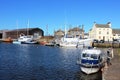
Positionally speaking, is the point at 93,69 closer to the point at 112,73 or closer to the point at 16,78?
the point at 112,73

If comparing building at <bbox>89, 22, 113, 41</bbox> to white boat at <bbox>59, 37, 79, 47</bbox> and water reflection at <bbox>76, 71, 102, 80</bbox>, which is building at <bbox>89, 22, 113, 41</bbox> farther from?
water reflection at <bbox>76, 71, 102, 80</bbox>

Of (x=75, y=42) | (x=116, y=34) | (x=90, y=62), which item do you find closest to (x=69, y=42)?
(x=75, y=42)

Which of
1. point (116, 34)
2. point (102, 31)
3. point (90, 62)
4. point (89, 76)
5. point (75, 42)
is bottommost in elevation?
point (89, 76)

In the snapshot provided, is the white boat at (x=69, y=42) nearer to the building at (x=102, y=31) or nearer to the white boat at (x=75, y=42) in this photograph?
the white boat at (x=75, y=42)

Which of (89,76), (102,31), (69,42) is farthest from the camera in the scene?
(102,31)

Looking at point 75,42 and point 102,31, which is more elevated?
point 102,31

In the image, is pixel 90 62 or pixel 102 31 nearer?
pixel 90 62

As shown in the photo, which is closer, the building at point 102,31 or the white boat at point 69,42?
the white boat at point 69,42

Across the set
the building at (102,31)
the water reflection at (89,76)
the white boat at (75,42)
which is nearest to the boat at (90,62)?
the water reflection at (89,76)

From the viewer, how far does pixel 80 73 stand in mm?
46250

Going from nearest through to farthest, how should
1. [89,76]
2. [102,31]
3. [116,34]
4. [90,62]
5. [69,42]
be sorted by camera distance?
1. [89,76]
2. [90,62]
3. [69,42]
4. [102,31]
5. [116,34]

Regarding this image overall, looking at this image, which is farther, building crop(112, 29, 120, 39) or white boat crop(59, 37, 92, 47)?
building crop(112, 29, 120, 39)

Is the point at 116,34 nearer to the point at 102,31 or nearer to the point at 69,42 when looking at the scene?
the point at 102,31

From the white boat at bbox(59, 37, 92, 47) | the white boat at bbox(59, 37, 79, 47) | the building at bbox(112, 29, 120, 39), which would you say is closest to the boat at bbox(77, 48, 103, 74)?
the white boat at bbox(59, 37, 92, 47)
